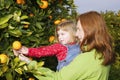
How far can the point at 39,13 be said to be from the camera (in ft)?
11.8

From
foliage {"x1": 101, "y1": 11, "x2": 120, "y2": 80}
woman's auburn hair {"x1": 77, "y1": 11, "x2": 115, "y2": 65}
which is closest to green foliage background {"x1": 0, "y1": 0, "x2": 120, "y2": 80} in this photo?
woman's auburn hair {"x1": 77, "y1": 11, "x2": 115, "y2": 65}

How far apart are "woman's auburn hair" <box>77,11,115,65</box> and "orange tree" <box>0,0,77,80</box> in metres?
0.50

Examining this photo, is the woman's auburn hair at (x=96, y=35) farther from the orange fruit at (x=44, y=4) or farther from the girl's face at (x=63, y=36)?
the orange fruit at (x=44, y=4)

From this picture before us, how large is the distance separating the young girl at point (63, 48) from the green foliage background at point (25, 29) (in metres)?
0.14

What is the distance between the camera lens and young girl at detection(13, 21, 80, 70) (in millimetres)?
3217

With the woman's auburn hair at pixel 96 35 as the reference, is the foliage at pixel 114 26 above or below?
below

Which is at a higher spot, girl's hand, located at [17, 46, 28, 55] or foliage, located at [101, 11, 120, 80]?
girl's hand, located at [17, 46, 28, 55]

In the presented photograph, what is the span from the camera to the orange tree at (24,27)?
9.67 ft

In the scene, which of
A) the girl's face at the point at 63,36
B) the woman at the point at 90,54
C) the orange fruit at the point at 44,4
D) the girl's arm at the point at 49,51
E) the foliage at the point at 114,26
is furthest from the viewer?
the foliage at the point at 114,26

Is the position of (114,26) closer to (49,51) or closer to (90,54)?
(49,51)

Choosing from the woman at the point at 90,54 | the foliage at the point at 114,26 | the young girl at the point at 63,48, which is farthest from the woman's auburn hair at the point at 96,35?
the foliage at the point at 114,26

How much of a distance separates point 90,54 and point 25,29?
2.46ft

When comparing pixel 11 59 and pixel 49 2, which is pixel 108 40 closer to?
pixel 11 59

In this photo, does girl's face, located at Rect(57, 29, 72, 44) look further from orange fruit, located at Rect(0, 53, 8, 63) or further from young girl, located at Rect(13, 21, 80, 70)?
orange fruit, located at Rect(0, 53, 8, 63)
